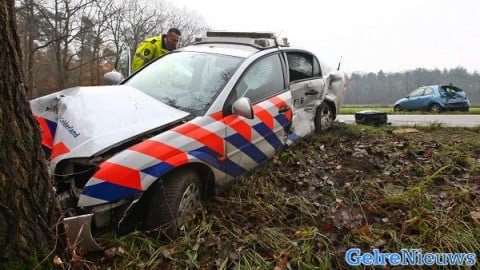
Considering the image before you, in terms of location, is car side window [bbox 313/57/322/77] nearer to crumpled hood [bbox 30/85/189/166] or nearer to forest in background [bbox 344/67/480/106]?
crumpled hood [bbox 30/85/189/166]

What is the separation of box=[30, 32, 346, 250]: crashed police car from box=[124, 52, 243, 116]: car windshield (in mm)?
11

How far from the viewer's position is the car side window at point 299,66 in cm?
455

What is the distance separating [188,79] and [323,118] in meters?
2.45

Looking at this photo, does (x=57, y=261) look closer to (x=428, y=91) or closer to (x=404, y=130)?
(x=404, y=130)

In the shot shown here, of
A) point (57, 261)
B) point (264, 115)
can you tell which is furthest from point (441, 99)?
point (57, 261)

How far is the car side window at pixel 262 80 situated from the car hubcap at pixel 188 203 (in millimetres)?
A: 1054

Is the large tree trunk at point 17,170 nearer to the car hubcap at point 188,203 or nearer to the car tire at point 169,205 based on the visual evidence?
the car tire at point 169,205

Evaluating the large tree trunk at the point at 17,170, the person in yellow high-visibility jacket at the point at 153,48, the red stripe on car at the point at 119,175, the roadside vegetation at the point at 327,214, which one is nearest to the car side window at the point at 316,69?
the roadside vegetation at the point at 327,214

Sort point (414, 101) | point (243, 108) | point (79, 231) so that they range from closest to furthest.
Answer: point (79, 231) < point (243, 108) < point (414, 101)

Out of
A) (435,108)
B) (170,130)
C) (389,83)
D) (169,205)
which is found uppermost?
(170,130)

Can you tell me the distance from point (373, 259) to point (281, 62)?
8.50 ft

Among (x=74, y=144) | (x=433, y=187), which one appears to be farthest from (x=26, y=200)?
(x=433, y=187)

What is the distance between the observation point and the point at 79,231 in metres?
2.29

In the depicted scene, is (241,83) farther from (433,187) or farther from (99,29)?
(99,29)
